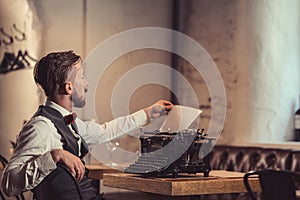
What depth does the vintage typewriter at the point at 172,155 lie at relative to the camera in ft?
11.4

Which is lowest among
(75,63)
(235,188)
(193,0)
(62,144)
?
(235,188)

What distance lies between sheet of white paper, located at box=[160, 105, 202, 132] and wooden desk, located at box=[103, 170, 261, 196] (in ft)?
0.89

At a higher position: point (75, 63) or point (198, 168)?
point (75, 63)

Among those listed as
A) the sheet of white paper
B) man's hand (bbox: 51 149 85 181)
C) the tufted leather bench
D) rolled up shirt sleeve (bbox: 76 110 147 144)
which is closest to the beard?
rolled up shirt sleeve (bbox: 76 110 147 144)

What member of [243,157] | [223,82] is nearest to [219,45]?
[223,82]

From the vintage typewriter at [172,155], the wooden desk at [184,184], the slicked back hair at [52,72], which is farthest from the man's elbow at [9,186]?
the vintage typewriter at [172,155]

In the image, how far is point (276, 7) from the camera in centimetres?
621

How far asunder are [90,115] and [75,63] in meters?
3.28

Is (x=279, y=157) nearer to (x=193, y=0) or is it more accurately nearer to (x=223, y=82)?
(x=223, y=82)

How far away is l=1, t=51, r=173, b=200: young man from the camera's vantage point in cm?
268

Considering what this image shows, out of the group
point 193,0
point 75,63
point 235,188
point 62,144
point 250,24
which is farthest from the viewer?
point 193,0

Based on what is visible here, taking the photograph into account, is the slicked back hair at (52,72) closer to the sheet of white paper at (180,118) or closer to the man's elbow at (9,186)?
the man's elbow at (9,186)

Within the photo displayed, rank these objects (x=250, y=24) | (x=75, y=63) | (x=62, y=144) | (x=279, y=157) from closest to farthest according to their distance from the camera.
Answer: (x=62, y=144), (x=75, y=63), (x=279, y=157), (x=250, y=24)

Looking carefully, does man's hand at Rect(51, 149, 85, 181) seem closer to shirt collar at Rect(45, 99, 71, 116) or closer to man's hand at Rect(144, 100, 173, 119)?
shirt collar at Rect(45, 99, 71, 116)
